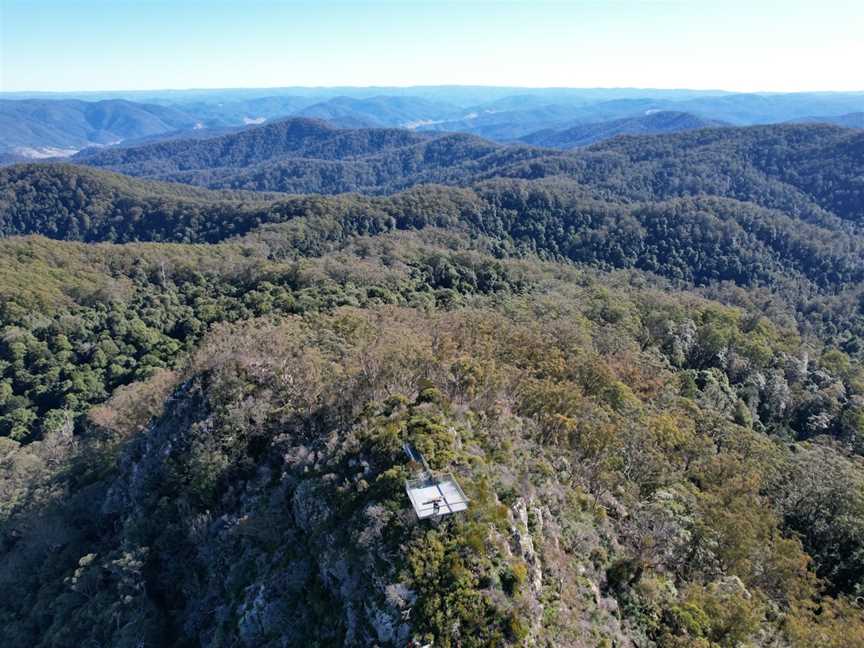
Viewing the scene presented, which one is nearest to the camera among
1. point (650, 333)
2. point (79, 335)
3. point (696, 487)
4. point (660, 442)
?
point (696, 487)

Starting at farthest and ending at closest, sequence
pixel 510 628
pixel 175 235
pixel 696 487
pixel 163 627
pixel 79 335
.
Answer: pixel 175 235 < pixel 79 335 < pixel 696 487 < pixel 163 627 < pixel 510 628

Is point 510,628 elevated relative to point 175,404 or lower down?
elevated

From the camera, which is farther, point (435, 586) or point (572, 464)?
point (572, 464)

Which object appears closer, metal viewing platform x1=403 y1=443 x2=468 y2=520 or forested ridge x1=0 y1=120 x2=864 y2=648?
metal viewing platform x1=403 y1=443 x2=468 y2=520

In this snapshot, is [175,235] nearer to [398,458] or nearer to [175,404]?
[175,404]

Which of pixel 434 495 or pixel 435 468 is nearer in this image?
pixel 434 495

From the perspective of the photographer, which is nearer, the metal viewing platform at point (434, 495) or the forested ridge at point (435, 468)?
the metal viewing platform at point (434, 495)

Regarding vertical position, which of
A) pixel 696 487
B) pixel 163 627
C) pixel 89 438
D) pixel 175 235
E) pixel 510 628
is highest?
pixel 510 628

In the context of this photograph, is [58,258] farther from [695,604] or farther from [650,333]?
[695,604]

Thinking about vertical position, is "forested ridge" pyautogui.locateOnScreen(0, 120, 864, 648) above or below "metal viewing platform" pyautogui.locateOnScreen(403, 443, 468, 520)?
below

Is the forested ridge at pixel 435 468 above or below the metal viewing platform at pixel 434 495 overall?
below

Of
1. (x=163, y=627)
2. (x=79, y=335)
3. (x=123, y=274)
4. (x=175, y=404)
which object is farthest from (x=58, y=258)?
(x=163, y=627)
